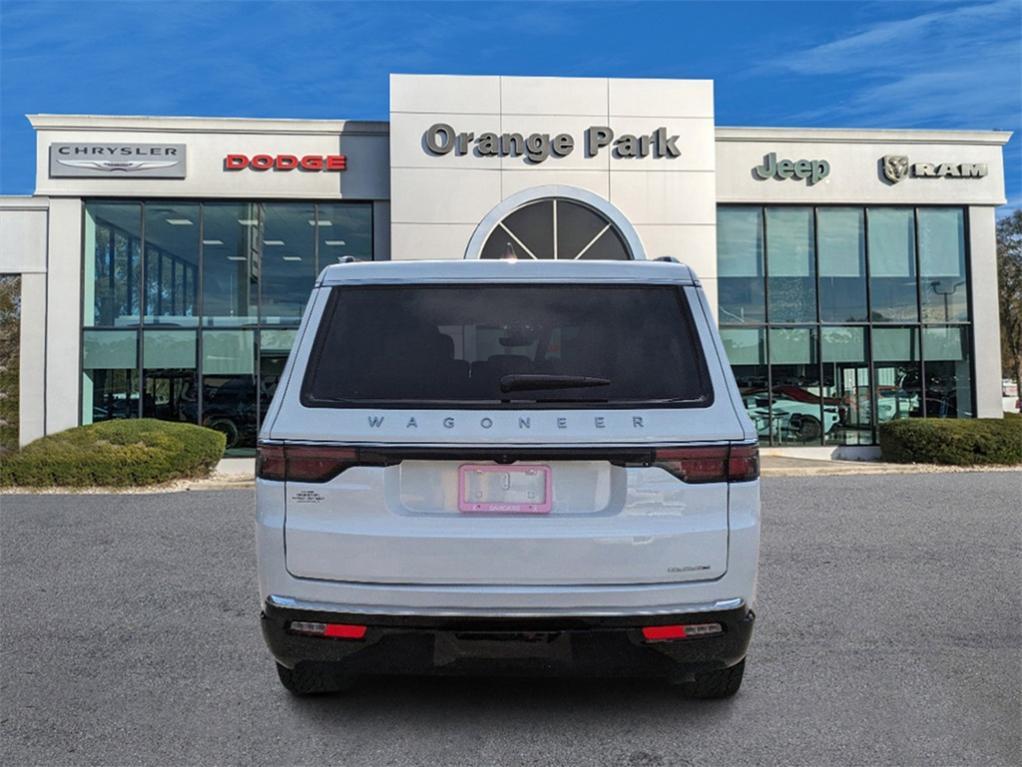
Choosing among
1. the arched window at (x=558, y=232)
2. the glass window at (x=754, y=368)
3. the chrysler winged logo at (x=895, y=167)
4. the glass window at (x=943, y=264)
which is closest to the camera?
the arched window at (x=558, y=232)

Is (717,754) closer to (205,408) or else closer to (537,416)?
(537,416)

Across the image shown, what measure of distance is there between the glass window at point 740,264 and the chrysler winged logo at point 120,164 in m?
12.1

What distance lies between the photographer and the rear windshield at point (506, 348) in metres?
2.96

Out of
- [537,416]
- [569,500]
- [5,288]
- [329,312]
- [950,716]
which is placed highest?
[5,288]

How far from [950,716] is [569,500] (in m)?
2.05

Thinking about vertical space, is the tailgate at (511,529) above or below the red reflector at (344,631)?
above

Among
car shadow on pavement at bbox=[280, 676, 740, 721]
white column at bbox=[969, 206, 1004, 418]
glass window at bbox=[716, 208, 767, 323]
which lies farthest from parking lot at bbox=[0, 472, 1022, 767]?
white column at bbox=[969, 206, 1004, 418]

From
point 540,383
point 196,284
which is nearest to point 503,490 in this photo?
point 540,383

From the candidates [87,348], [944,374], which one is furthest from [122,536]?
[944,374]

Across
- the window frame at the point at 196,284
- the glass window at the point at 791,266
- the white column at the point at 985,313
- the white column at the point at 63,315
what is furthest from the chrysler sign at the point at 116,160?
the white column at the point at 985,313

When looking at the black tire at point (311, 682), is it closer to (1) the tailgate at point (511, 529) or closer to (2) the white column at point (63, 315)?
(1) the tailgate at point (511, 529)

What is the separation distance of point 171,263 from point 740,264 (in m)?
12.5

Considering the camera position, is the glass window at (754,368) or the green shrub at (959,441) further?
the glass window at (754,368)

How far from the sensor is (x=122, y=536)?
7.98 m
